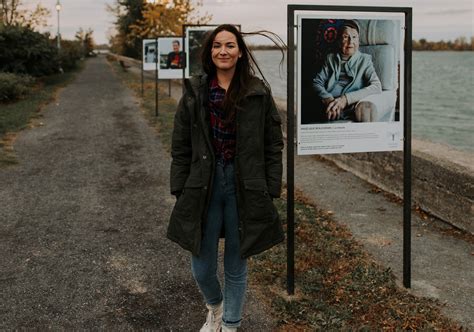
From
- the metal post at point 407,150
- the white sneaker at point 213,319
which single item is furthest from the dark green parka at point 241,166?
the metal post at point 407,150

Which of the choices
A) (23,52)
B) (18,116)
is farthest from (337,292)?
(23,52)

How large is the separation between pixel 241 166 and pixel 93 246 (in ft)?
8.08

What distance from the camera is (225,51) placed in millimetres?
2998

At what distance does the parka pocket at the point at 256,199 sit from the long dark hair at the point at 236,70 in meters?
0.35

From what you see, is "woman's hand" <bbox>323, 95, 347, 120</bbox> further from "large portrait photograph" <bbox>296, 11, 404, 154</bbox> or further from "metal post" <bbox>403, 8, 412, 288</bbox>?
"metal post" <bbox>403, 8, 412, 288</bbox>

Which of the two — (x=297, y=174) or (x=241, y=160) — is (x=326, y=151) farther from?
(x=297, y=174)

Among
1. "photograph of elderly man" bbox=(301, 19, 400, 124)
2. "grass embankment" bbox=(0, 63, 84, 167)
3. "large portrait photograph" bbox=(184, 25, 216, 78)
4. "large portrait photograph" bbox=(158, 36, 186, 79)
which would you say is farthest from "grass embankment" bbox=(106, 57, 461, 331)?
"large portrait photograph" bbox=(158, 36, 186, 79)

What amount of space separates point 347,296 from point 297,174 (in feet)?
13.3

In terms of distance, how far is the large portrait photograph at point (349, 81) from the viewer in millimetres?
3791

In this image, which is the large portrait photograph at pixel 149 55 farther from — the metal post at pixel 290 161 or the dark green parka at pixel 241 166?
the dark green parka at pixel 241 166

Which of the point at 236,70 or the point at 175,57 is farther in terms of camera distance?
the point at 175,57

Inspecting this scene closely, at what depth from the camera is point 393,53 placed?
3977 millimetres

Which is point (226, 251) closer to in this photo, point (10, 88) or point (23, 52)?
point (10, 88)

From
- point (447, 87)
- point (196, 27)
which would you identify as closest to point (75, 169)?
point (196, 27)
